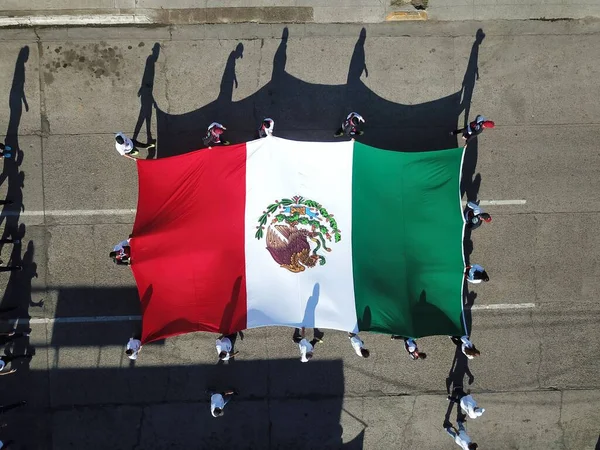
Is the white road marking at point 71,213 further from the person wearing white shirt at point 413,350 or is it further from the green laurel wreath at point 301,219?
the person wearing white shirt at point 413,350

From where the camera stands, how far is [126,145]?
6.12 meters

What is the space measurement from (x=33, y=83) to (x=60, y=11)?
1.25 metres

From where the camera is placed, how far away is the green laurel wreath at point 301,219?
577 centimetres

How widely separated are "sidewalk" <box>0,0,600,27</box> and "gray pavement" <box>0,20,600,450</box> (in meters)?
0.17

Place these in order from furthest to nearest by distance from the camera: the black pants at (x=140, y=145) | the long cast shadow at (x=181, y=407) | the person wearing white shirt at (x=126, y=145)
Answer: the long cast shadow at (x=181, y=407) < the black pants at (x=140, y=145) < the person wearing white shirt at (x=126, y=145)

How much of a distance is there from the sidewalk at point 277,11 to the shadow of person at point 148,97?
0.60 metres

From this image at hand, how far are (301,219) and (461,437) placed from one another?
4.31 metres

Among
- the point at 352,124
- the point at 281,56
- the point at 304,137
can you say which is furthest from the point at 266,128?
the point at 281,56

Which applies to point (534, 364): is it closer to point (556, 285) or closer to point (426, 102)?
point (556, 285)

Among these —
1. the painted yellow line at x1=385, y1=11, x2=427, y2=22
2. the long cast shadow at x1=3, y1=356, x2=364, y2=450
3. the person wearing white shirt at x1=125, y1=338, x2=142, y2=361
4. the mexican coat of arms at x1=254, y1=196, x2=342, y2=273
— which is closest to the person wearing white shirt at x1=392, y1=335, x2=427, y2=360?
the long cast shadow at x1=3, y1=356, x2=364, y2=450

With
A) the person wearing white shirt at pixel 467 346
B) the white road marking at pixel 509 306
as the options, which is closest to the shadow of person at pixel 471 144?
the white road marking at pixel 509 306

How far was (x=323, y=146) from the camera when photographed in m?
5.88

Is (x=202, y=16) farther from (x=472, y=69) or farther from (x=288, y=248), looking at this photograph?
(x=472, y=69)

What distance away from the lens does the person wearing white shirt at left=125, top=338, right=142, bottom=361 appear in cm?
615
